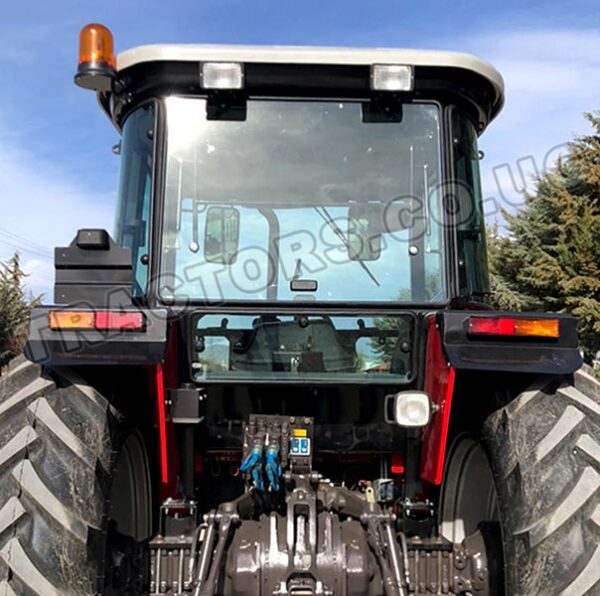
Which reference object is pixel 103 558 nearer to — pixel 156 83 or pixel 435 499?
pixel 435 499

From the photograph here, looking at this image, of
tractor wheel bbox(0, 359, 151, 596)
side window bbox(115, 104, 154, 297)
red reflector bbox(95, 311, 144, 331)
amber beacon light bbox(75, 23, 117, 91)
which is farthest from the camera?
side window bbox(115, 104, 154, 297)

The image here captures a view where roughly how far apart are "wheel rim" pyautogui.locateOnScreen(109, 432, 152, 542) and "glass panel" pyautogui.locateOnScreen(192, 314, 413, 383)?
16.9 inches

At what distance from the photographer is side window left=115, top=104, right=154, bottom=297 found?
3092 millimetres

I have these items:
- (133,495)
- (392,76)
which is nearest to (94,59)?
(392,76)

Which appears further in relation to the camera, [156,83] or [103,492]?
[156,83]

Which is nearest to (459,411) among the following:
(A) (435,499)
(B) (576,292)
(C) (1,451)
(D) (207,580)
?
(A) (435,499)

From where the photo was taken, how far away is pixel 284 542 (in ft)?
9.18

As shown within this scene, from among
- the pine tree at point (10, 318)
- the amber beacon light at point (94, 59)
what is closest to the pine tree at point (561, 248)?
the pine tree at point (10, 318)

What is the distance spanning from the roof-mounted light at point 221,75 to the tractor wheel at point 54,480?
4.15 ft

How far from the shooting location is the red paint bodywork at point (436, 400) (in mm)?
2793

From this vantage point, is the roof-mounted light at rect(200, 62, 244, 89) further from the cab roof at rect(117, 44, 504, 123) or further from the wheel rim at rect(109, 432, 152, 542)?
the wheel rim at rect(109, 432, 152, 542)

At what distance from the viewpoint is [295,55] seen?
118 inches

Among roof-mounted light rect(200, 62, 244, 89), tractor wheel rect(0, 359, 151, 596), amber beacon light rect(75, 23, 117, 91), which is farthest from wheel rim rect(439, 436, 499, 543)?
amber beacon light rect(75, 23, 117, 91)

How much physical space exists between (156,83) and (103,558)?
1857 millimetres
